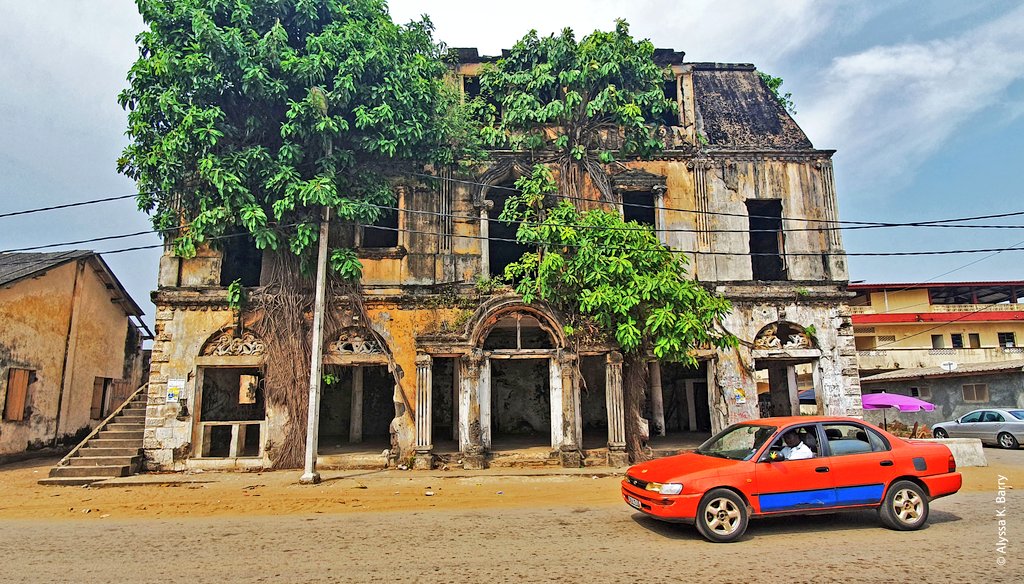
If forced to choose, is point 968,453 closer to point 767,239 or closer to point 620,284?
point 767,239

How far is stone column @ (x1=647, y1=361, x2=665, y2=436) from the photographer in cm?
1870

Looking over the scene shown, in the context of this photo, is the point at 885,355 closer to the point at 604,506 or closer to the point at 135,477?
the point at 604,506

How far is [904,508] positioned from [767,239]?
12.4 m

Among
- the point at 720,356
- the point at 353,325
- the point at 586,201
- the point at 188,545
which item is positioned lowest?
the point at 188,545

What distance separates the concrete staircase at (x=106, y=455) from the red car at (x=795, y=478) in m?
12.1

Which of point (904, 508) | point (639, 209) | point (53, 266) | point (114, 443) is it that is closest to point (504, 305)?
point (639, 209)

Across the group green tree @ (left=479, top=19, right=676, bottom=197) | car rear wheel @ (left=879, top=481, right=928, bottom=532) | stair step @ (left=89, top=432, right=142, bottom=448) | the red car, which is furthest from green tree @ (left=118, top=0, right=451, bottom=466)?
car rear wheel @ (left=879, top=481, right=928, bottom=532)

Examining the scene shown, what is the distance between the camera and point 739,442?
7.57 meters

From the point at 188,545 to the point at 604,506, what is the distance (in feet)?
19.5

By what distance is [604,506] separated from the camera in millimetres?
9102

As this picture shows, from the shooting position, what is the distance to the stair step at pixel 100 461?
13.1 meters

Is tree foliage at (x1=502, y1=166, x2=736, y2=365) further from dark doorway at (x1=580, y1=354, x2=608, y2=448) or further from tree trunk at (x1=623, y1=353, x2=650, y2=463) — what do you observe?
dark doorway at (x1=580, y1=354, x2=608, y2=448)

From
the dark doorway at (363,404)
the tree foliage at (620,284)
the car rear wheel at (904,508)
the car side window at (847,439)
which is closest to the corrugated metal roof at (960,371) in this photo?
the tree foliage at (620,284)

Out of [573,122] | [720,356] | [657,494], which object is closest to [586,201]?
[573,122]
